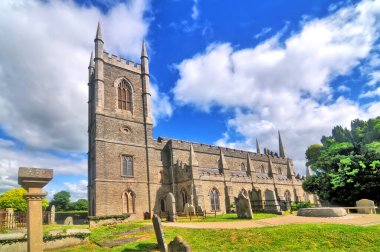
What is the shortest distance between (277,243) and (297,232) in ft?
4.17

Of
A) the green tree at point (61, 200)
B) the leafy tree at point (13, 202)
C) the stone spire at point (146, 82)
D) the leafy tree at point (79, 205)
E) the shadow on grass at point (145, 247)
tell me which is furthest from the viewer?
the green tree at point (61, 200)

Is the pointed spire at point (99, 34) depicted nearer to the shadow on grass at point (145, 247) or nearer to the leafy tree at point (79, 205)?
the shadow on grass at point (145, 247)

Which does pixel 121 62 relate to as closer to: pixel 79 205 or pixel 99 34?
pixel 99 34

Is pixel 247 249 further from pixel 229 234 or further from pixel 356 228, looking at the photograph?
pixel 356 228

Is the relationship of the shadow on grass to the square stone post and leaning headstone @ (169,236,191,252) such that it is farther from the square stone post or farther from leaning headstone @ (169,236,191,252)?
the square stone post

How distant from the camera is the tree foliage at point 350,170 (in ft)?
56.5

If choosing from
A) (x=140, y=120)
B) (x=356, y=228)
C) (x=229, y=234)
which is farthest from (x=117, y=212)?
(x=356, y=228)

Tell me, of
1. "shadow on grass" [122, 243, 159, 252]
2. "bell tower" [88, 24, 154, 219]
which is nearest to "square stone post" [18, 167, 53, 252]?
"shadow on grass" [122, 243, 159, 252]

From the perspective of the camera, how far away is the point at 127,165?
85.1ft

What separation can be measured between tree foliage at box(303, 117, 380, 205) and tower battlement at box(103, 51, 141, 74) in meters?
22.2

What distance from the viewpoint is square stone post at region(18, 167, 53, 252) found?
5816 mm

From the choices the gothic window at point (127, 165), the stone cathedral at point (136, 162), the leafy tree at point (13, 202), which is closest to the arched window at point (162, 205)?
the stone cathedral at point (136, 162)

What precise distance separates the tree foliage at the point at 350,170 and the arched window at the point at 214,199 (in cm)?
1006

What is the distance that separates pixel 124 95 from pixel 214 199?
15665mm
